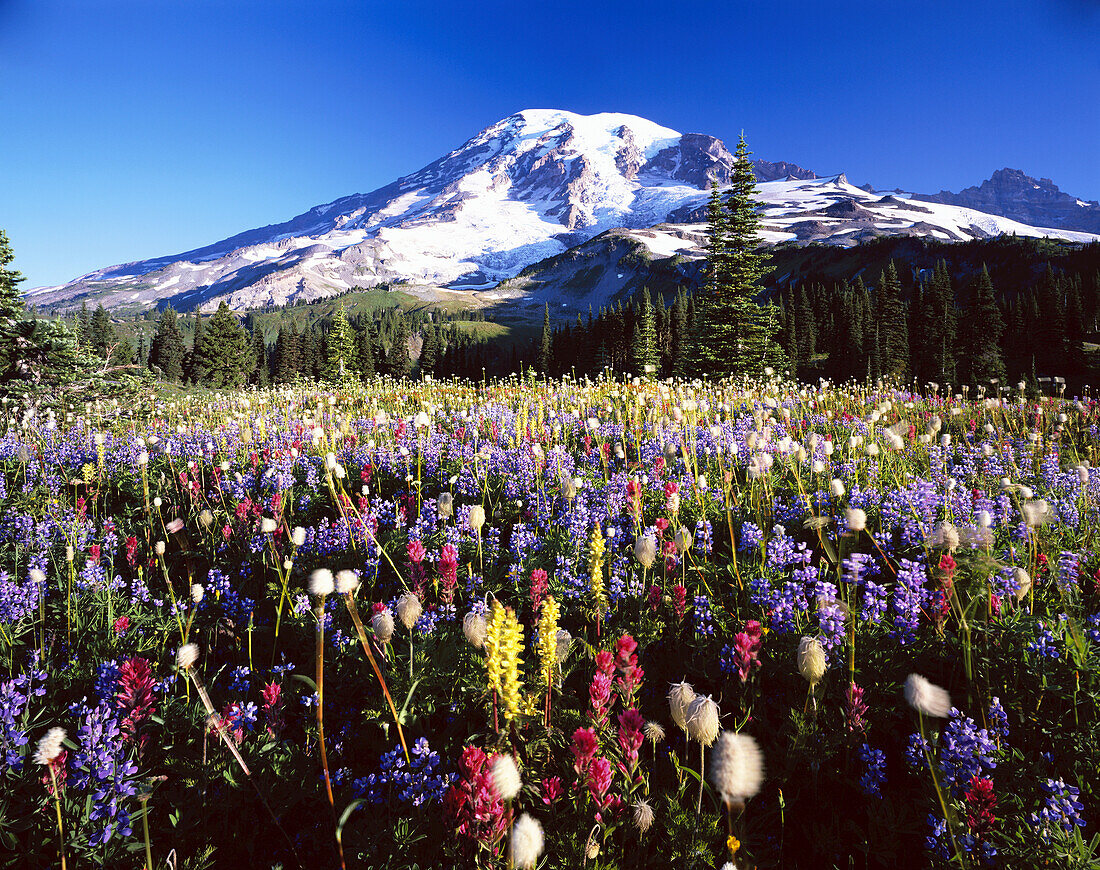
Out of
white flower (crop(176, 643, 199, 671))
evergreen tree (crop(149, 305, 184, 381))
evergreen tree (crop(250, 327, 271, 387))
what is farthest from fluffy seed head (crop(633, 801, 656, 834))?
evergreen tree (crop(149, 305, 184, 381))

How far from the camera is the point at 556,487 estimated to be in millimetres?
4848

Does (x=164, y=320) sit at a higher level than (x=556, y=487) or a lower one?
higher

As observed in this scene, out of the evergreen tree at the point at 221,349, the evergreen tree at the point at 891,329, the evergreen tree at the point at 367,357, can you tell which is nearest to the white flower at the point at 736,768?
the evergreen tree at the point at 891,329

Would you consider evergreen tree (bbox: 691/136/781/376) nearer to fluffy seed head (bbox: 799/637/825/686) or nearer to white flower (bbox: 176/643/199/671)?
fluffy seed head (bbox: 799/637/825/686)

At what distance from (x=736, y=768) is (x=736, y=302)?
28599 mm

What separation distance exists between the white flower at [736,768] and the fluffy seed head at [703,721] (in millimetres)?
137

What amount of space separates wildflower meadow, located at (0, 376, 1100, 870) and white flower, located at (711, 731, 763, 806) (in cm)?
1

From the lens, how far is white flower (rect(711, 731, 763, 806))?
147cm

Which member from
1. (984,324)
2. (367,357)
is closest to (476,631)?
(367,357)

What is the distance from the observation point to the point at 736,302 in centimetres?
2722

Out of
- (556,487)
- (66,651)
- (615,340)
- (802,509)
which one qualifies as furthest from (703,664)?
(615,340)

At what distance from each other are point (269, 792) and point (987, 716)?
122 inches

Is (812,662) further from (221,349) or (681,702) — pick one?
(221,349)

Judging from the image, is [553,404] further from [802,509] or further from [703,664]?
[703,664]
